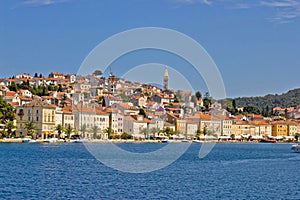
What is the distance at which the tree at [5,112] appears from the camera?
7188 centimetres

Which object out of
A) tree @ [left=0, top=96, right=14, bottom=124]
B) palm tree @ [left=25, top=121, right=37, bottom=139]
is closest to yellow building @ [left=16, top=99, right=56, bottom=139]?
palm tree @ [left=25, top=121, right=37, bottom=139]

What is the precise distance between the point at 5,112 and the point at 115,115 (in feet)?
65.2

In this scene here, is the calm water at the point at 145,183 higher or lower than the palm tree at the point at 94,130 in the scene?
lower

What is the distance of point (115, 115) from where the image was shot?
292 feet

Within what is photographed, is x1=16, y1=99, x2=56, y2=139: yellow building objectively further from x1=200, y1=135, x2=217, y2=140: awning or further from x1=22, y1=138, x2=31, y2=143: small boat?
x1=200, y1=135, x2=217, y2=140: awning

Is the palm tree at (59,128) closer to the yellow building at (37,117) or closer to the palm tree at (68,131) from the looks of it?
the palm tree at (68,131)

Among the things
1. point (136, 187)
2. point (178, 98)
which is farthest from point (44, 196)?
point (178, 98)

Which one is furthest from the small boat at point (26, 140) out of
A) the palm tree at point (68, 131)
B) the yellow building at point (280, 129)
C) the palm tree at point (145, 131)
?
the yellow building at point (280, 129)

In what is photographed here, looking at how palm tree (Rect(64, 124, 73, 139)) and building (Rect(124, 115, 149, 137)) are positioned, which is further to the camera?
building (Rect(124, 115, 149, 137))

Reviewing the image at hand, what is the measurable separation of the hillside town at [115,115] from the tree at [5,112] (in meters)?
0.25

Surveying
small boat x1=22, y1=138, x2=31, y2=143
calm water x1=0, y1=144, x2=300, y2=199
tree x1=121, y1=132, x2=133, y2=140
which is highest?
tree x1=121, y1=132, x2=133, y2=140

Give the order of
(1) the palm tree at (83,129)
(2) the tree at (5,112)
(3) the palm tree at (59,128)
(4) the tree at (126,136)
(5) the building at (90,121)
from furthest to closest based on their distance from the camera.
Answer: (4) the tree at (126,136) < (5) the building at (90,121) < (1) the palm tree at (83,129) < (3) the palm tree at (59,128) < (2) the tree at (5,112)

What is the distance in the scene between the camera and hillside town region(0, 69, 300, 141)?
3115 inches

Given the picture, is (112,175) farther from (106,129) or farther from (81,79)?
(81,79)
